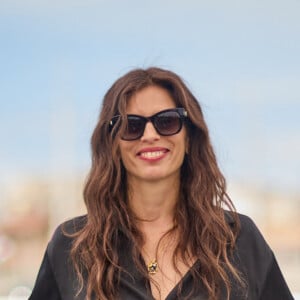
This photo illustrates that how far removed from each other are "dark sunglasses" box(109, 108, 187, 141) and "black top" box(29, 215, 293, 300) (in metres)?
0.43

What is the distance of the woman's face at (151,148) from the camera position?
2.48 m

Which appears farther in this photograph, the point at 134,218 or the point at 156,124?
the point at 134,218

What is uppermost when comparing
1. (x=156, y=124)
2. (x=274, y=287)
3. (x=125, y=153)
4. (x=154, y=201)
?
(x=156, y=124)

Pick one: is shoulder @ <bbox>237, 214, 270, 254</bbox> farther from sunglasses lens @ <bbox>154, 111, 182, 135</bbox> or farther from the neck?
sunglasses lens @ <bbox>154, 111, 182, 135</bbox>

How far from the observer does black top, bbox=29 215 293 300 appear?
2492mm

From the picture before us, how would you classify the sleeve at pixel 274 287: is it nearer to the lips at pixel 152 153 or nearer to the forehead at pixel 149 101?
the lips at pixel 152 153

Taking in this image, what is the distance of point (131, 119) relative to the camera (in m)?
2.53

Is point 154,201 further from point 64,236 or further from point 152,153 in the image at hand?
point 64,236

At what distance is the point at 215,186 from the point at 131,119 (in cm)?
48

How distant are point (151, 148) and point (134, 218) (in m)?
0.35

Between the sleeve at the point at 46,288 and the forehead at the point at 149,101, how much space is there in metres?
0.69

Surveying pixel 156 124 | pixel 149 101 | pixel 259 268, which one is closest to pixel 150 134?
pixel 156 124

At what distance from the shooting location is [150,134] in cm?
248

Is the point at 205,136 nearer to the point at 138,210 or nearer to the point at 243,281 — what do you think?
the point at 138,210
